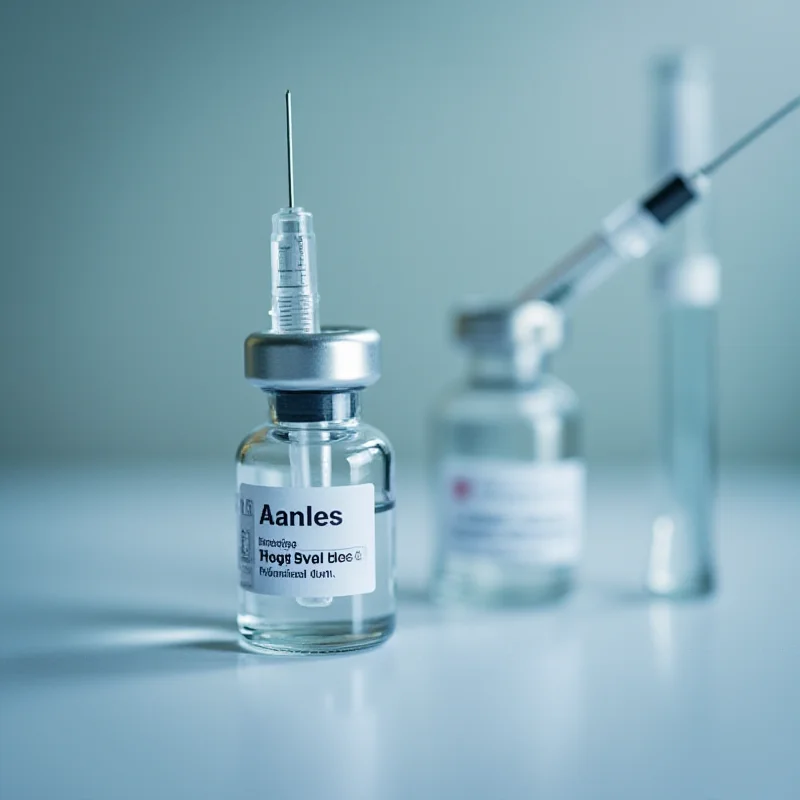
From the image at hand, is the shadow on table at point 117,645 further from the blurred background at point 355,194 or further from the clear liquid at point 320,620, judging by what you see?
the blurred background at point 355,194

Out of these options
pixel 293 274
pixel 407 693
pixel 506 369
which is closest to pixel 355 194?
pixel 506 369

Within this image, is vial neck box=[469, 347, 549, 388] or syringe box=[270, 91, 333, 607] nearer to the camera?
syringe box=[270, 91, 333, 607]

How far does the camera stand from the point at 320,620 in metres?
0.70

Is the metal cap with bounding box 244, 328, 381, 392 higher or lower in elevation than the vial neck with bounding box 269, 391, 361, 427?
higher

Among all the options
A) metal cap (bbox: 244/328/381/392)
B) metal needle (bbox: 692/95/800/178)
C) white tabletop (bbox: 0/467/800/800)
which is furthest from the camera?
metal needle (bbox: 692/95/800/178)

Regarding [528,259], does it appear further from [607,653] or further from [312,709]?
[312,709]

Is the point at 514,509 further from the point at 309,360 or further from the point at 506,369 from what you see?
the point at 309,360

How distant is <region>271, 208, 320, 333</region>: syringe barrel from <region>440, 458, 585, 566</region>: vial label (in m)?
0.19

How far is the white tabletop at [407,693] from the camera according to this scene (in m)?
0.54

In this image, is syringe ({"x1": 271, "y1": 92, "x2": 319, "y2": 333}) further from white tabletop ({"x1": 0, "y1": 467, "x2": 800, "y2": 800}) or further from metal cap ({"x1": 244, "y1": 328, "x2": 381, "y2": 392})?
white tabletop ({"x1": 0, "y1": 467, "x2": 800, "y2": 800})

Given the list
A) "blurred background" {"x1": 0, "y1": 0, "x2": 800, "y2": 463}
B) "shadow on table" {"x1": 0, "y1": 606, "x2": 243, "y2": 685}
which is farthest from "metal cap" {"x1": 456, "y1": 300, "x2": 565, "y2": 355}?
"blurred background" {"x1": 0, "y1": 0, "x2": 800, "y2": 463}

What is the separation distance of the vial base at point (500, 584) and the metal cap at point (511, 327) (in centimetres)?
16

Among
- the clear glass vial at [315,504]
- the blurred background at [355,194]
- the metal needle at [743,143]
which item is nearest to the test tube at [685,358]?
the metal needle at [743,143]

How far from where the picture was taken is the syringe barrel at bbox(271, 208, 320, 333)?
0.69 m
